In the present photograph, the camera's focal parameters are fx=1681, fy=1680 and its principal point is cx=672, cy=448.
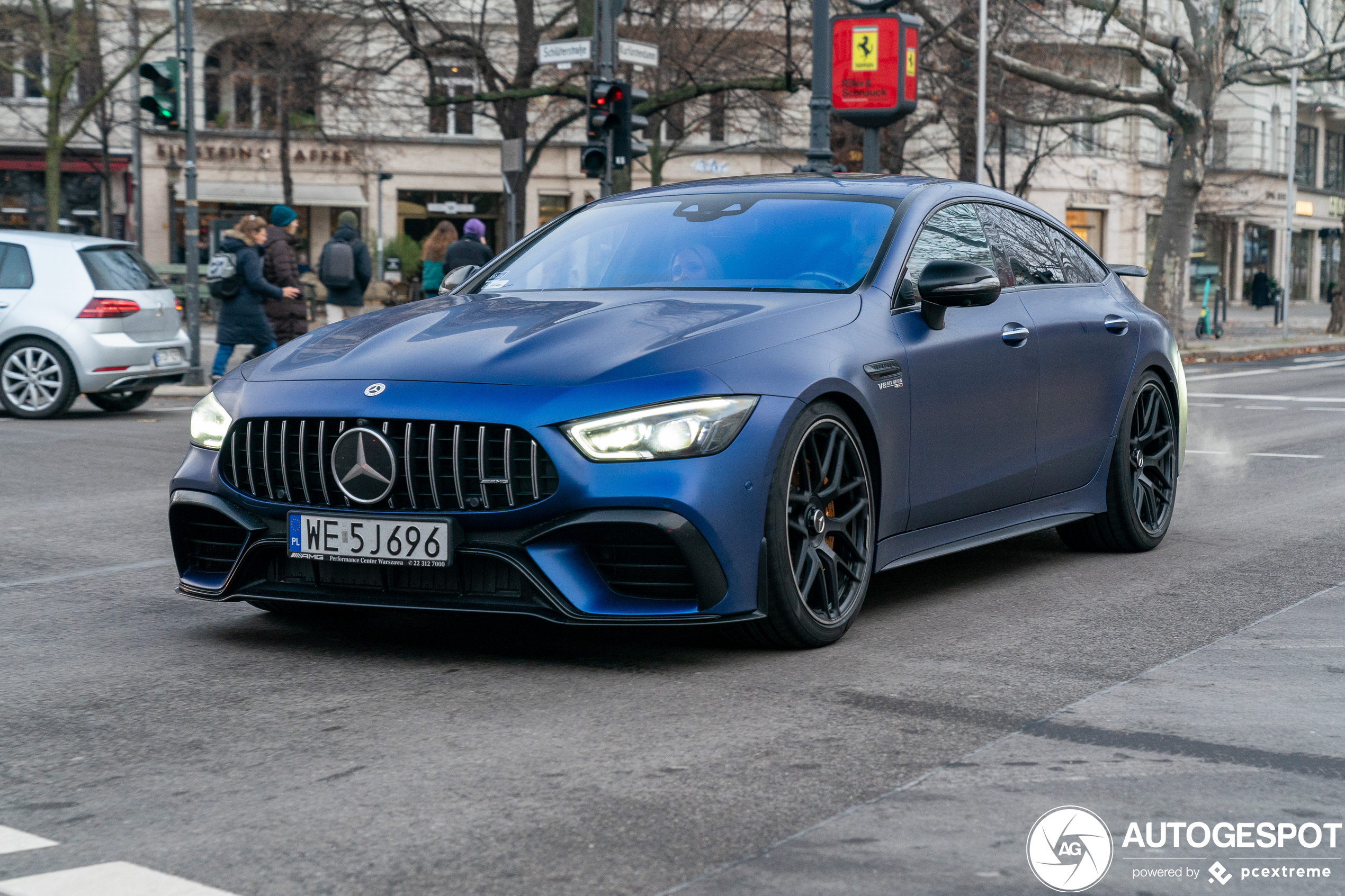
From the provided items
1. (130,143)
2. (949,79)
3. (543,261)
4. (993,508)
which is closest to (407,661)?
(543,261)

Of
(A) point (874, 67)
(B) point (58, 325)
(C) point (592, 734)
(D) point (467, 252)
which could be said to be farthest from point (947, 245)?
(A) point (874, 67)

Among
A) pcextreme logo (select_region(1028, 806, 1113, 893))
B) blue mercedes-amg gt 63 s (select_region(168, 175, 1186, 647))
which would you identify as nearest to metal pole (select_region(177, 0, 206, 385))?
blue mercedes-amg gt 63 s (select_region(168, 175, 1186, 647))

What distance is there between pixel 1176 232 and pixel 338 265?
18381 millimetres

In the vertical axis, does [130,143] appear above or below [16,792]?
above

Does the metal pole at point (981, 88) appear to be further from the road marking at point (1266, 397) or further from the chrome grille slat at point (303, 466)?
the chrome grille slat at point (303, 466)

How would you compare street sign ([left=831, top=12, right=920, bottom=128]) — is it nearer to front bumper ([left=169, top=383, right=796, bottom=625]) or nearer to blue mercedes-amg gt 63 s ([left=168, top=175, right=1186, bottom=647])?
blue mercedes-amg gt 63 s ([left=168, top=175, right=1186, bottom=647])

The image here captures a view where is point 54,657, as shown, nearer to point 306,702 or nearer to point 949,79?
point 306,702

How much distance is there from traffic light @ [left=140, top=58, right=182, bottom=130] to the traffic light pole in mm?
97

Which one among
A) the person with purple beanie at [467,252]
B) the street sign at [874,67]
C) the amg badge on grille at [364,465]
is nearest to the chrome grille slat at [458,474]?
the amg badge on grille at [364,465]

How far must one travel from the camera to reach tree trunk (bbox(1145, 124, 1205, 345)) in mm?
29891

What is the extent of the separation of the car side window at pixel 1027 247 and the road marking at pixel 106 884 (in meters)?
4.34

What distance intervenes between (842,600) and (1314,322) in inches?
1818

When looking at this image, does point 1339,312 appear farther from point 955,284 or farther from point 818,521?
point 818,521

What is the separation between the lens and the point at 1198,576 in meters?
6.67
